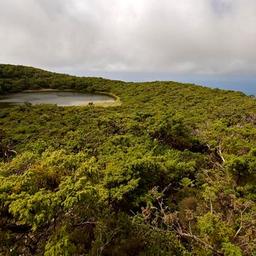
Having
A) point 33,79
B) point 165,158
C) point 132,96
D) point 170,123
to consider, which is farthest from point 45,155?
point 33,79

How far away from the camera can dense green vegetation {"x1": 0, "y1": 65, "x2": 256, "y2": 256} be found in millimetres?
15000

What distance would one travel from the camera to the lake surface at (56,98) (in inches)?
1923

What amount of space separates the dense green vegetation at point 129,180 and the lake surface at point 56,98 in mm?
5667

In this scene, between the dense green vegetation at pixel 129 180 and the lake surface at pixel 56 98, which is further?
the lake surface at pixel 56 98

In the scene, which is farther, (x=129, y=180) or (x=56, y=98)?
(x=56, y=98)

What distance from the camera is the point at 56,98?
51.1 m

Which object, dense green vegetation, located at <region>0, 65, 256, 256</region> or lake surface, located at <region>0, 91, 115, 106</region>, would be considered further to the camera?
lake surface, located at <region>0, 91, 115, 106</region>

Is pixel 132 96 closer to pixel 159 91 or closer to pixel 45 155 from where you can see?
pixel 159 91

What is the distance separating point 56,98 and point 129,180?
30.2 meters

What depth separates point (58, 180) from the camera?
16062 mm

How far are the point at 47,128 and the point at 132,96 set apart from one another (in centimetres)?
1792

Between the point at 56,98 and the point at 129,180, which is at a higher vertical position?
the point at 56,98

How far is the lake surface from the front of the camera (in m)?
48.8

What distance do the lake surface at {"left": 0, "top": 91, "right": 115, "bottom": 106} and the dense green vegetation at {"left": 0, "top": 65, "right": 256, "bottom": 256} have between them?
5667 mm
